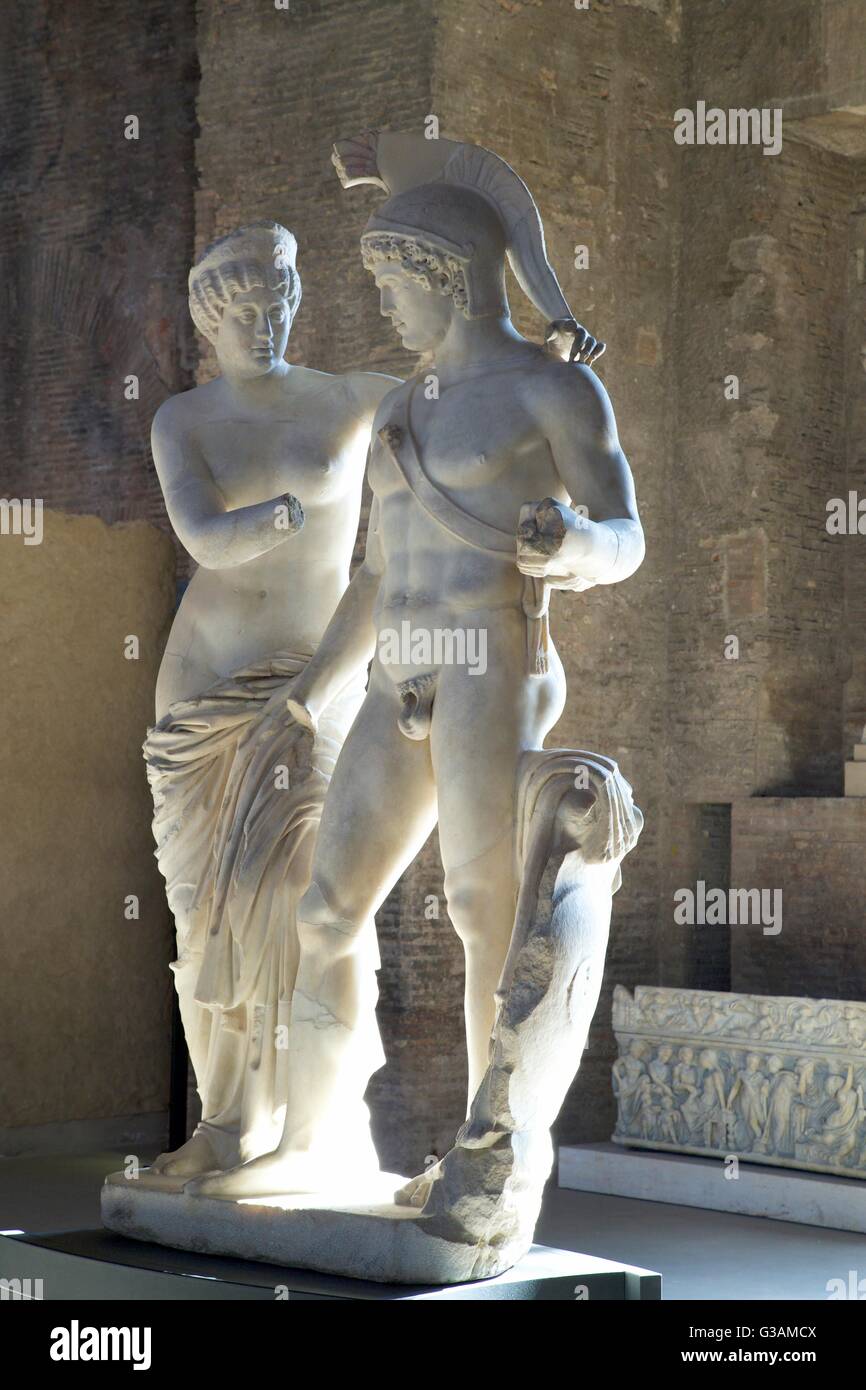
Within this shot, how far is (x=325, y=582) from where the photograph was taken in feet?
17.8

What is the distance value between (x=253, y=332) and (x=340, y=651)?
0.92 metres

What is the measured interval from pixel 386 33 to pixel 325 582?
4.55 meters

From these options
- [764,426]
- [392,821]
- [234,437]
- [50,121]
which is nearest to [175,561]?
[764,426]

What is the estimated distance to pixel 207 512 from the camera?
17.2 feet

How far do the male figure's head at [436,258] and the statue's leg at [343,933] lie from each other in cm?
87

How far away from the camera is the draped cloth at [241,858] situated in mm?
5164

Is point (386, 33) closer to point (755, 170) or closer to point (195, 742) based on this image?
point (755, 170)

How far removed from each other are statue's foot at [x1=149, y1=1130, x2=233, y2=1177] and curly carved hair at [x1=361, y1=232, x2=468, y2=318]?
84.5 inches

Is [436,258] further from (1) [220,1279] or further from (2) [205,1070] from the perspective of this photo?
(1) [220,1279]

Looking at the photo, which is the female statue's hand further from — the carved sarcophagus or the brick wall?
the brick wall

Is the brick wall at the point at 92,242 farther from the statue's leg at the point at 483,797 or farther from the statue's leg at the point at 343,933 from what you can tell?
the statue's leg at the point at 483,797

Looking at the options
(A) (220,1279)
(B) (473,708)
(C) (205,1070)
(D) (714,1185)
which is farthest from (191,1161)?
(D) (714,1185)

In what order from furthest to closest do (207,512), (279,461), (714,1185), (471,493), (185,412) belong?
(714,1185) → (185,412) → (279,461) → (207,512) → (471,493)

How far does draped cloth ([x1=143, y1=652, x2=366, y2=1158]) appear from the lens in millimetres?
5164
